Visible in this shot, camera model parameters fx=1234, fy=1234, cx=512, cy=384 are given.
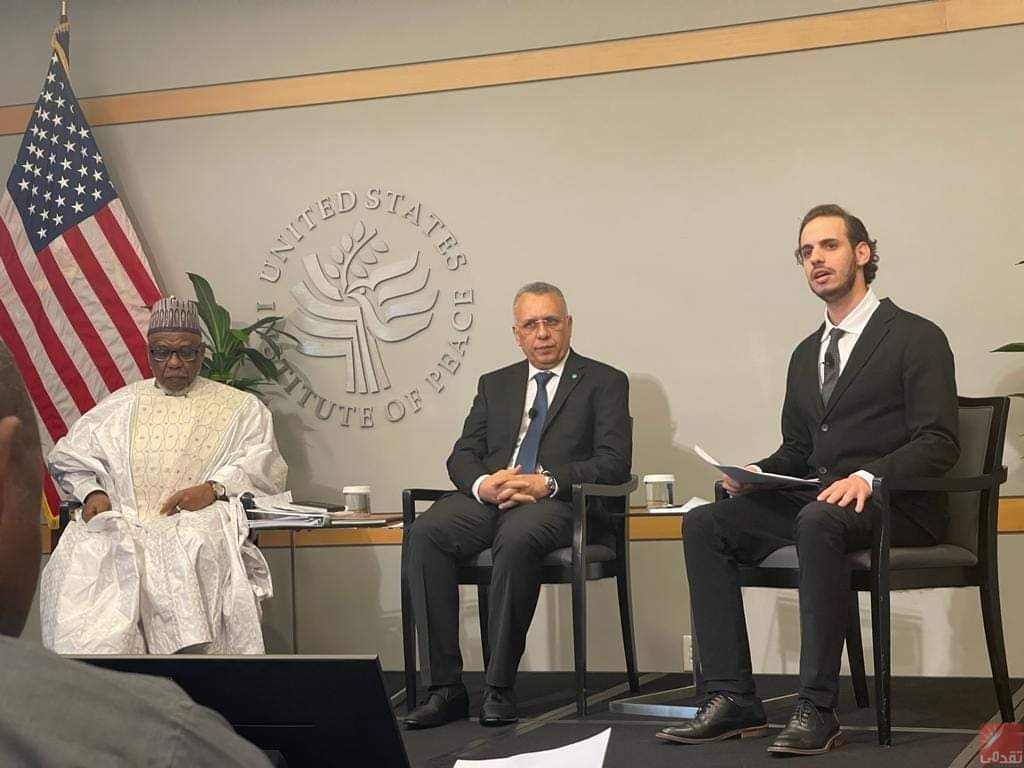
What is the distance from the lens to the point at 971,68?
4.71m

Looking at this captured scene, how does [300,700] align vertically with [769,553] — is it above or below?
above

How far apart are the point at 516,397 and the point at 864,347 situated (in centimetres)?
138

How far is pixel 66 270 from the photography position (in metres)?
5.48

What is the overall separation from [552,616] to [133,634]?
173 centimetres

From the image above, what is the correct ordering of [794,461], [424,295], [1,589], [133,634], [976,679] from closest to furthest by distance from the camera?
1. [1,589]
2. [794,461]
3. [133,634]
4. [976,679]
5. [424,295]

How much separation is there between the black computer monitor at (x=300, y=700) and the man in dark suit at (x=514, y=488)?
290 cm

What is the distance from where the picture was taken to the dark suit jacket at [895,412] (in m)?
3.39

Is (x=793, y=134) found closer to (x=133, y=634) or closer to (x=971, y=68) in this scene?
(x=971, y=68)

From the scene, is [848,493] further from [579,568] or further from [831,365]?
[579,568]

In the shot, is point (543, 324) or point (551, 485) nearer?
point (551, 485)

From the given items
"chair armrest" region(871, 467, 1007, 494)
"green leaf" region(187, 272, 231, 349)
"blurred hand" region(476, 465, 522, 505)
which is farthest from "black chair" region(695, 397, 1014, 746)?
"green leaf" region(187, 272, 231, 349)

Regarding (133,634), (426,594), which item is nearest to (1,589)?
(426,594)

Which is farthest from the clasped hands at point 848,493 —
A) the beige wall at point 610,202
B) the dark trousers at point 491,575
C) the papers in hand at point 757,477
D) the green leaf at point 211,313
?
the green leaf at point 211,313

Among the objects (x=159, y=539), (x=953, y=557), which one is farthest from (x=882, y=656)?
(x=159, y=539)
